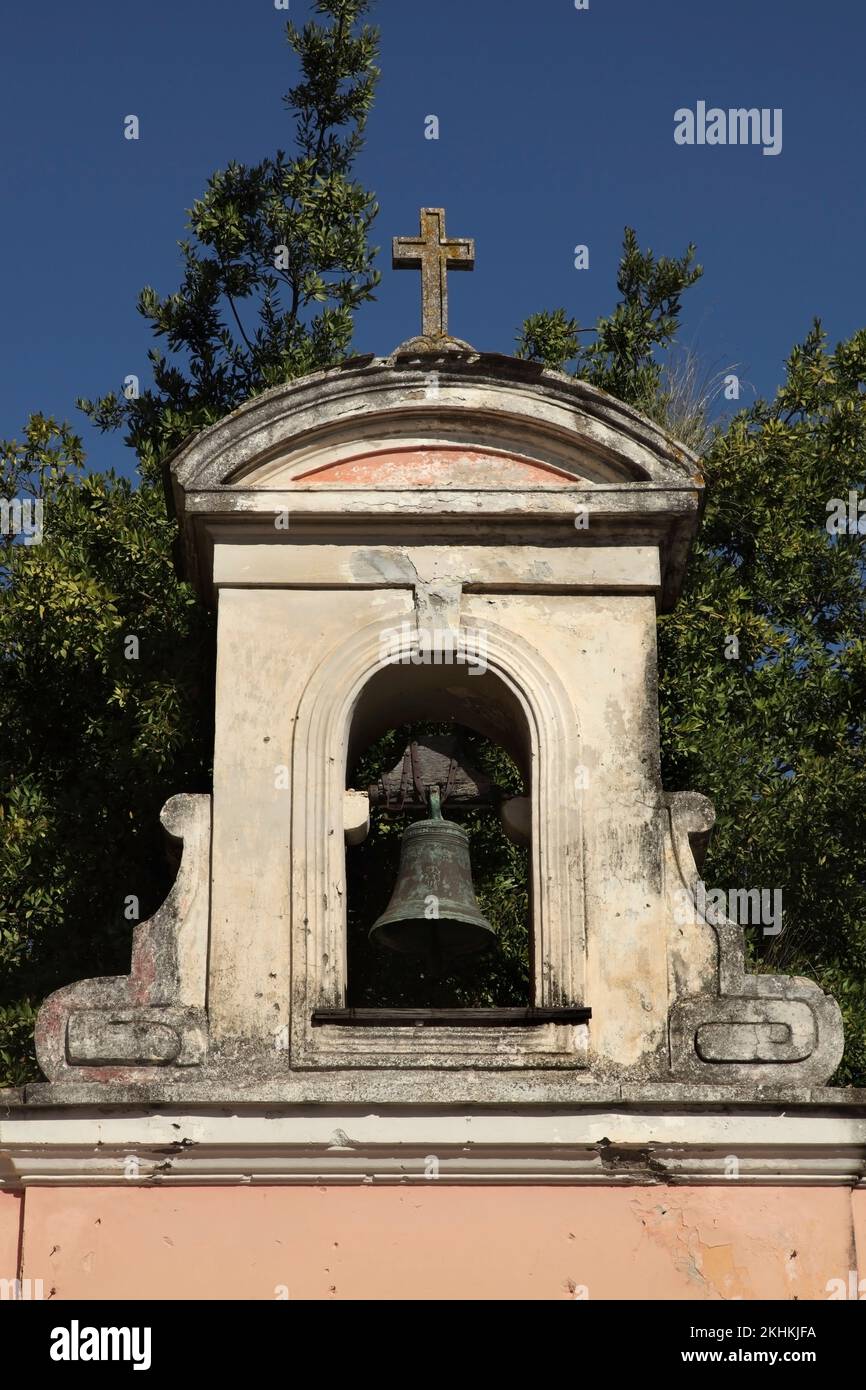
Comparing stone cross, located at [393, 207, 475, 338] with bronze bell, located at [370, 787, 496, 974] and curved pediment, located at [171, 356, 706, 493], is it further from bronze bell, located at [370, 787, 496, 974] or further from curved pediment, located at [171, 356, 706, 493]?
bronze bell, located at [370, 787, 496, 974]

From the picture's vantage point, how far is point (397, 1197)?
6.71m

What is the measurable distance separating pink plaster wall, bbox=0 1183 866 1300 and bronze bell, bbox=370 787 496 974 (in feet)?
3.79

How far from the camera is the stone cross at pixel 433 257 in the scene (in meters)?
8.01

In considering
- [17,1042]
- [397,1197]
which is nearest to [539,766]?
[397,1197]

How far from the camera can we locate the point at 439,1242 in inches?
262

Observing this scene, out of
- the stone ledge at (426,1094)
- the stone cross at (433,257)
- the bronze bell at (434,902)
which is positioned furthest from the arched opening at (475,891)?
the stone ledge at (426,1094)

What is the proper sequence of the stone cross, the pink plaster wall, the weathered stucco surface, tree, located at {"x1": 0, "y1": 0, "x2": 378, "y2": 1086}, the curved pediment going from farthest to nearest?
tree, located at {"x1": 0, "y1": 0, "x2": 378, "y2": 1086} < the stone cross < the curved pediment < the weathered stucco surface < the pink plaster wall

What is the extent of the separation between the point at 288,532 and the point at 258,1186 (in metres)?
2.15

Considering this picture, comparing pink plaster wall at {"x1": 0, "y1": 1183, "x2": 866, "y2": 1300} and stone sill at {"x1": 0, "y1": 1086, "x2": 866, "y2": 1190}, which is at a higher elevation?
stone sill at {"x1": 0, "y1": 1086, "x2": 866, "y2": 1190}

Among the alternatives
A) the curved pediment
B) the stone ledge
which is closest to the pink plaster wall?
the stone ledge

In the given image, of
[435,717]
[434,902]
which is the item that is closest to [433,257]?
[435,717]

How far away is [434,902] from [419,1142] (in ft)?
3.68

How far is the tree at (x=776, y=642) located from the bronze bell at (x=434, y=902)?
3.23 meters

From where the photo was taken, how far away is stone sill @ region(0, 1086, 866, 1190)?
6688 millimetres
